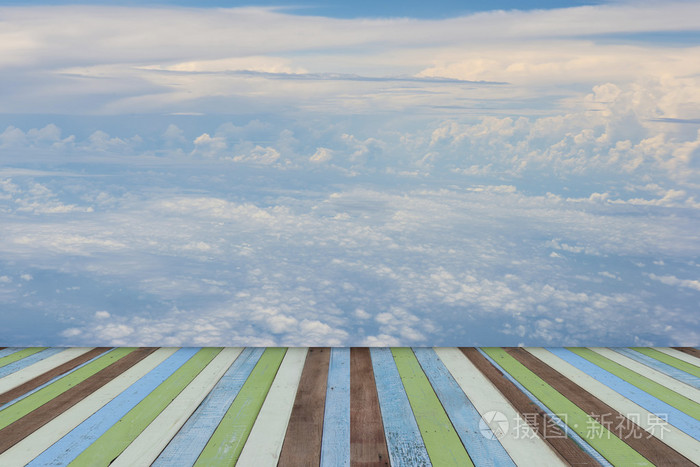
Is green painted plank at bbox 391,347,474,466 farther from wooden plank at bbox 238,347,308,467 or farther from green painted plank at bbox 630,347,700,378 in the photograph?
green painted plank at bbox 630,347,700,378

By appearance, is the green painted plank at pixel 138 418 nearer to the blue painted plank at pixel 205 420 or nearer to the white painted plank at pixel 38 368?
the blue painted plank at pixel 205 420

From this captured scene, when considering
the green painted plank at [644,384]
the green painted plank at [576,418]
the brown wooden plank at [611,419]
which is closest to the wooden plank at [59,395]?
the green painted plank at [576,418]

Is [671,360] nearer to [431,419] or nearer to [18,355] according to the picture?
[431,419]

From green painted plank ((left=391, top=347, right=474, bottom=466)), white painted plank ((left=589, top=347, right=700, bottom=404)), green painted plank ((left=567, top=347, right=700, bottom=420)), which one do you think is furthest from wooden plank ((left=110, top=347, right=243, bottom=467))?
white painted plank ((left=589, top=347, right=700, bottom=404))

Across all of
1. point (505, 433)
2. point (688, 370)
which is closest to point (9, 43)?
point (505, 433)

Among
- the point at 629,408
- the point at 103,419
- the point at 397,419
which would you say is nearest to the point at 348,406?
the point at 397,419

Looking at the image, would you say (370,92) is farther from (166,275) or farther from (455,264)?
(166,275)

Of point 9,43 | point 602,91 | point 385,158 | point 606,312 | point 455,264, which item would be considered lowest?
point 606,312
